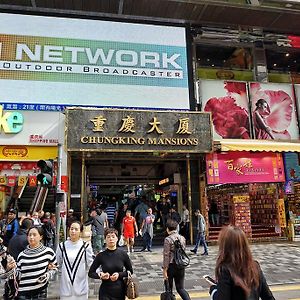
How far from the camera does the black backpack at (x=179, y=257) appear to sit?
5422 millimetres

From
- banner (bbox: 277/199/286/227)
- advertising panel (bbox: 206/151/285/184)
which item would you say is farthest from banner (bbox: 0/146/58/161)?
banner (bbox: 277/199/286/227)

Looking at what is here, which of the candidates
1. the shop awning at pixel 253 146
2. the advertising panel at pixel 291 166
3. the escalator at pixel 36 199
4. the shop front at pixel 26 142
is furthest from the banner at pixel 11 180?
the advertising panel at pixel 291 166

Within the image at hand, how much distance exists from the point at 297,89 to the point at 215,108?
4.34m

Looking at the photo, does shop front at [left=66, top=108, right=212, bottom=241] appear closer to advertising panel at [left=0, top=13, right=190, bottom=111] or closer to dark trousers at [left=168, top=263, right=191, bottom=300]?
advertising panel at [left=0, top=13, right=190, bottom=111]

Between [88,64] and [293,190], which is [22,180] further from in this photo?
[293,190]

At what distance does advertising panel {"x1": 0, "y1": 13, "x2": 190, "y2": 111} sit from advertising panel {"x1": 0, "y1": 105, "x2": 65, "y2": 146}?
33cm

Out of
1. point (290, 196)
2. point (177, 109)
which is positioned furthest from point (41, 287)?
point (290, 196)

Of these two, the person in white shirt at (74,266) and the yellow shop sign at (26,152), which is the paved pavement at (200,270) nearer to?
the person in white shirt at (74,266)

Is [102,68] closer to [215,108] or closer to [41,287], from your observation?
[215,108]

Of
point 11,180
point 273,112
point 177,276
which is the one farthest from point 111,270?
point 273,112

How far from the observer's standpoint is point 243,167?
46.2ft

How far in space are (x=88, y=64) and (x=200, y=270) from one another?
9550 mm

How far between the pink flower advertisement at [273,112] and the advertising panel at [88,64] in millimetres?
3439

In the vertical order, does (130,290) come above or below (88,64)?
below
